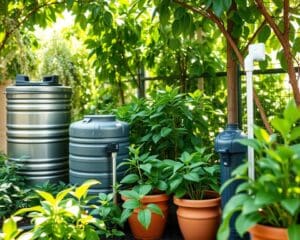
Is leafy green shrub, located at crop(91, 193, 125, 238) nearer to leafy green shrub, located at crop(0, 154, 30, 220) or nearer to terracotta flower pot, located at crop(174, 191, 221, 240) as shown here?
terracotta flower pot, located at crop(174, 191, 221, 240)

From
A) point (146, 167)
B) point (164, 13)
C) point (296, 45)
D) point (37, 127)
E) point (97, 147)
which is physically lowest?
point (146, 167)

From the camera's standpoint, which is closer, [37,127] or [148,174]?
[148,174]

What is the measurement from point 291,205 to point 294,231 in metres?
0.12

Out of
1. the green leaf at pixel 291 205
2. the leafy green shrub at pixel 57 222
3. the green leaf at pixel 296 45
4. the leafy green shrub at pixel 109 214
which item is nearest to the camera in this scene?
the green leaf at pixel 291 205

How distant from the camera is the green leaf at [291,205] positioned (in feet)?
4.39

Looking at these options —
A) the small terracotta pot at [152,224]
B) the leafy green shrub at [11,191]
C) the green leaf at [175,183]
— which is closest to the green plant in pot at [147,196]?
the small terracotta pot at [152,224]

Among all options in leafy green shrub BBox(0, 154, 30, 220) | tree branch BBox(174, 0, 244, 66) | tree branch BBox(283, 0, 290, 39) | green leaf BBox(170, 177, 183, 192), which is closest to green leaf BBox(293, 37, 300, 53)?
tree branch BBox(283, 0, 290, 39)

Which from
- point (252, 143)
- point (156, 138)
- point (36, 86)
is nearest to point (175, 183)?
point (156, 138)

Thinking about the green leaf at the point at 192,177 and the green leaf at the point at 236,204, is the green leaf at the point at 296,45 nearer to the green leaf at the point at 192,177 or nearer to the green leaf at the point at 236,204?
the green leaf at the point at 192,177

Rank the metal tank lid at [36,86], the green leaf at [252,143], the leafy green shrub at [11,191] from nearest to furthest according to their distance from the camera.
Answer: the green leaf at [252,143] < the leafy green shrub at [11,191] < the metal tank lid at [36,86]

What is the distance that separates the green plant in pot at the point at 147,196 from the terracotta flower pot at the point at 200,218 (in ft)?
0.51

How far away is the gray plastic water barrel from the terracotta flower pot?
1.35 metres

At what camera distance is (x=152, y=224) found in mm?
2578

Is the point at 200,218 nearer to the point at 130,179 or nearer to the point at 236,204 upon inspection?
the point at 130,179
